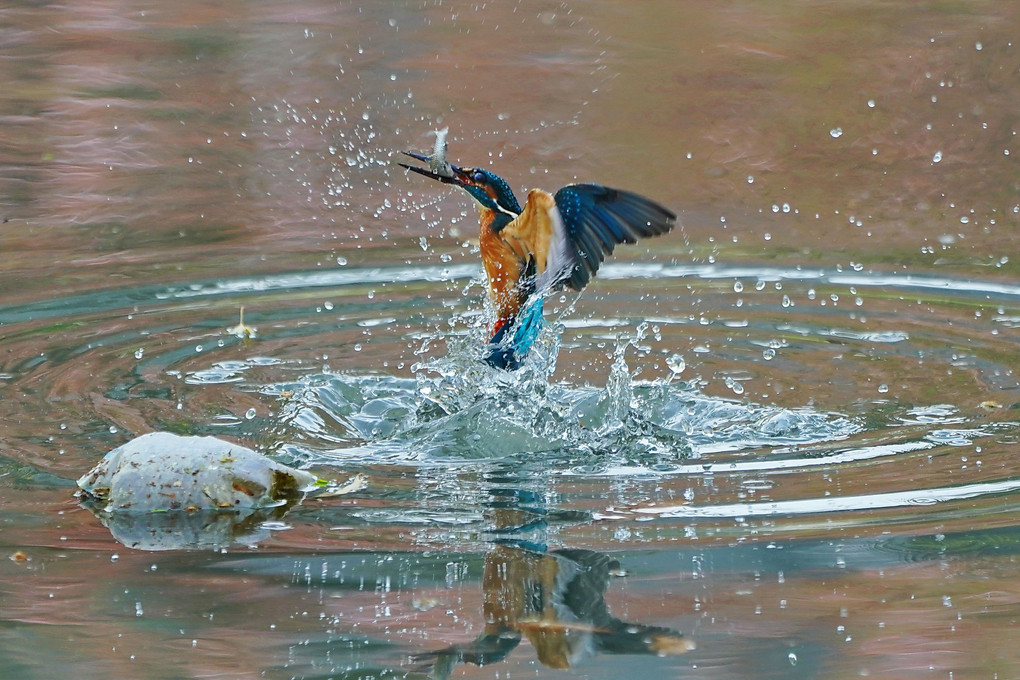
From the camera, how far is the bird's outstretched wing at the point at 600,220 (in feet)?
15.3

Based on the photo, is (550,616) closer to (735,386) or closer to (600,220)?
(600,220)

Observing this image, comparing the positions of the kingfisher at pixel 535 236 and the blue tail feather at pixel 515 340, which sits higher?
the kingfisher at pixel 535 236

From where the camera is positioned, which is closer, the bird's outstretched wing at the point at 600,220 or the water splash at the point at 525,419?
the water splash at the point at 525,419

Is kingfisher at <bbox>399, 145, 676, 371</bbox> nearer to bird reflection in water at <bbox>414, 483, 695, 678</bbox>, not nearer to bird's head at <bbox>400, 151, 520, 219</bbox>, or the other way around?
bird's head at <bbox>400, 151, 520, 219</bbox>

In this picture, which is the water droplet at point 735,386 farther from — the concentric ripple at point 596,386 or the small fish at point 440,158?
the small fish at point 440,158

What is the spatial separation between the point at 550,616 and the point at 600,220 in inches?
71.6

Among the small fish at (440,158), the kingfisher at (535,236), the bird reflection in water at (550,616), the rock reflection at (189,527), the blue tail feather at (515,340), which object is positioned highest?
the small fish at (440,158)

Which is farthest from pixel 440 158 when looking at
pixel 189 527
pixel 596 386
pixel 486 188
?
pixel 189 527

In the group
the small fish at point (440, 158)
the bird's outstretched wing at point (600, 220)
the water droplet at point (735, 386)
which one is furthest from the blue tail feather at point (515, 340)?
the water droplet at point (735, 386)

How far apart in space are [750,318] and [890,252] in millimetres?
1333

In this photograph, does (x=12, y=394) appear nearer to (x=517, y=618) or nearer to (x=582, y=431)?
(x=582, y=431)

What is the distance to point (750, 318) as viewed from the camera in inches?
240

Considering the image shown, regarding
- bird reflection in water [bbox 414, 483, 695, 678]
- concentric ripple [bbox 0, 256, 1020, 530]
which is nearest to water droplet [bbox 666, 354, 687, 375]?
concentric ripple [bbox 0, 256, 1020, 530]

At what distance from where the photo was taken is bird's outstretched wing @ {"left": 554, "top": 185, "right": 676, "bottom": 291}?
4.66m
